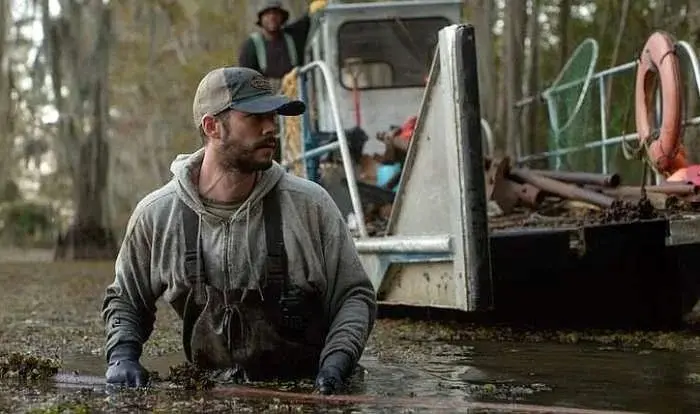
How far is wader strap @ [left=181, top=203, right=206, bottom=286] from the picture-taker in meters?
5.37

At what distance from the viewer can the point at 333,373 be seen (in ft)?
16.7

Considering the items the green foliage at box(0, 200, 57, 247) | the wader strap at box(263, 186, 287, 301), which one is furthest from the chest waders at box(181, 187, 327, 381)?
the green foliage at box(0, 200, 57, 247)

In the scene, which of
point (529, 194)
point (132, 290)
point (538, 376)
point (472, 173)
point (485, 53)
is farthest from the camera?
point (485, 53)

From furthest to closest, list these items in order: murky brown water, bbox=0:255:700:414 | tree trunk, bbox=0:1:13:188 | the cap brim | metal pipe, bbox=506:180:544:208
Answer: tree trunk, bbox=0:1:13:188
metal pipe, bbox=506:180:544:208
the cap brim
murky brown water, bbox=0:255:700:414

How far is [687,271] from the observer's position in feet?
27.6

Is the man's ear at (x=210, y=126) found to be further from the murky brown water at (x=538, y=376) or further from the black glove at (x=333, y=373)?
the murky brown water at (x=538, y=376)

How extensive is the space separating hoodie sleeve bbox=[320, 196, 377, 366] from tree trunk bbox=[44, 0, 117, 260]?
→ 20258 mm

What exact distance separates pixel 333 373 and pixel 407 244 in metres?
2.86

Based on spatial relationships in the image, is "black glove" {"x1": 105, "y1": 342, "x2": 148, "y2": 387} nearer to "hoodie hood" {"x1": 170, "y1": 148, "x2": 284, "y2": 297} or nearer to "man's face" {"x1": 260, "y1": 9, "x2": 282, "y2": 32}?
"hoodie hood" {"x1": 170, "y1": 148, "x2": 284, "y2": 297}

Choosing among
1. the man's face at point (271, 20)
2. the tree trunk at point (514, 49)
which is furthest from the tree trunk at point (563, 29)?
the man's face at point (271, 20)

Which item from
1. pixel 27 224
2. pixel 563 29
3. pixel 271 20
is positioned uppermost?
pixel 563 29

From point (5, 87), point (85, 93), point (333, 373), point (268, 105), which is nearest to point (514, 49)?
point (85, 93)

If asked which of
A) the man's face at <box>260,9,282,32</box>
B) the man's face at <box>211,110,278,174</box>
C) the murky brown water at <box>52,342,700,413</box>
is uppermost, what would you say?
the man's face at <box>260,9,282,32</box>

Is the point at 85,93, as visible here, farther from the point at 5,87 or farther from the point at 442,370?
the point at 442,370
